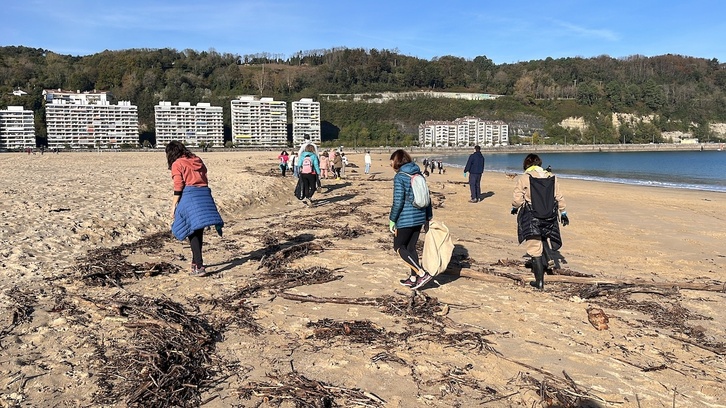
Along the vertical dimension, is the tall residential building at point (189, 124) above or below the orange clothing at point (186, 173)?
above

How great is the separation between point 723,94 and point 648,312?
204751 millimetres

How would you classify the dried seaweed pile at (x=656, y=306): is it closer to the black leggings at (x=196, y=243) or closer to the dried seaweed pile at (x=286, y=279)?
the dried seaweed pile at (x=286, y=279)

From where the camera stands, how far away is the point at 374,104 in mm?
146625

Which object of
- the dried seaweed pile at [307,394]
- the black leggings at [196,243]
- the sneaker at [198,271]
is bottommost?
the dried seaweed pile at [307,394]

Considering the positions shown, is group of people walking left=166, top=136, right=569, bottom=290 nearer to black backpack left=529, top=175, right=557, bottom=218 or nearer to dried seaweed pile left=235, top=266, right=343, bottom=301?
black backpack left=529, top=175, right=557, bottom=218

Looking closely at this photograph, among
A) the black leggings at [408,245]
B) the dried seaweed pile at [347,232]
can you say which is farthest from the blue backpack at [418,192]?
the dried seaweed pile at [347,232]

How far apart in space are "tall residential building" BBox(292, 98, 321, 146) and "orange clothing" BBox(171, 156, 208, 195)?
119 m

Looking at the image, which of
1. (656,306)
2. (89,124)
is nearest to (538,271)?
(656,306)

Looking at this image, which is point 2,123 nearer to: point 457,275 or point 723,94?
point 457,275

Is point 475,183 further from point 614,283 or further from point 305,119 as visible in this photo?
point 305,119

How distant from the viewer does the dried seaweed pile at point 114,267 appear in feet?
16.3

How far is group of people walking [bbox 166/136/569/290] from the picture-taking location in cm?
485

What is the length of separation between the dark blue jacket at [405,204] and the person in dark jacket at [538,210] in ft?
3.80

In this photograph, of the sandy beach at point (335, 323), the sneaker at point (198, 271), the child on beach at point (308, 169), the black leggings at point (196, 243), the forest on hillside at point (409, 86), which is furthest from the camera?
the forest on hillside at point (409, 86)
